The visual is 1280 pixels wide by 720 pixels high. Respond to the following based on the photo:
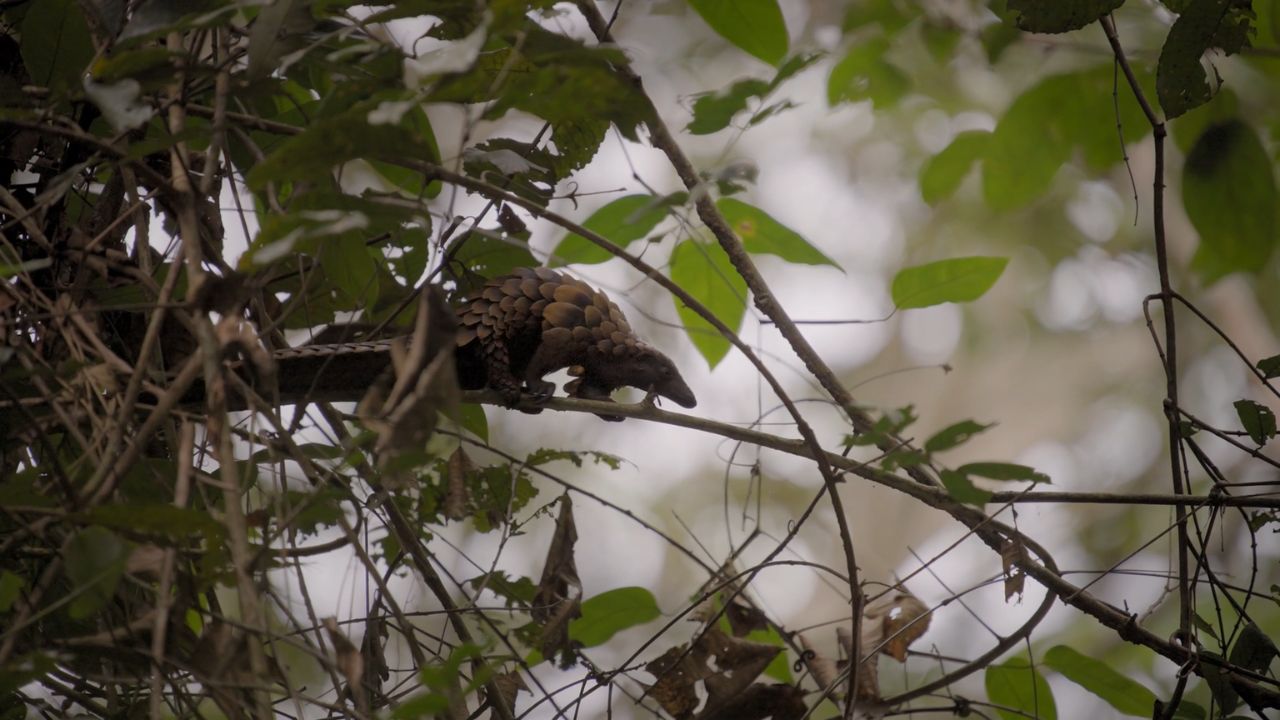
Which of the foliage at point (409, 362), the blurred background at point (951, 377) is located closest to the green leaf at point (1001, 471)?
the foliage at point (409, 362)

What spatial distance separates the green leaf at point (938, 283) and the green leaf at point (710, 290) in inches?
10.4

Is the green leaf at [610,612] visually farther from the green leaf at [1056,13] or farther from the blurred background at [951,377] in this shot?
the blurred background at [951,377]

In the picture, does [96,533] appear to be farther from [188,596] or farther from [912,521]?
[912,521]

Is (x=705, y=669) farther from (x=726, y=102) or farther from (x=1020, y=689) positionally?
(x=726, y=102)

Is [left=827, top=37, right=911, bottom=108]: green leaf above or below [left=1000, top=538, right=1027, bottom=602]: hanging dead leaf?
above

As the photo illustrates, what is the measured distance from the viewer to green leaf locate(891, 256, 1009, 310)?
137cm

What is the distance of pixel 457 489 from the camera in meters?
1.15

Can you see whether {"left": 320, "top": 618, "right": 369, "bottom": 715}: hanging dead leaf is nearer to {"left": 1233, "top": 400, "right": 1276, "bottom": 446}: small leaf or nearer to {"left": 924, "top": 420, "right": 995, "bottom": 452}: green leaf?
{"left": 924, "top": 420, "right": 995, "bottom": 452}: green leaf

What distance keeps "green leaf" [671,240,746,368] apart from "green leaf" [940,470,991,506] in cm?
67

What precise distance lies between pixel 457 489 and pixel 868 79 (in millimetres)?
1813

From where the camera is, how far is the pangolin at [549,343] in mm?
1387

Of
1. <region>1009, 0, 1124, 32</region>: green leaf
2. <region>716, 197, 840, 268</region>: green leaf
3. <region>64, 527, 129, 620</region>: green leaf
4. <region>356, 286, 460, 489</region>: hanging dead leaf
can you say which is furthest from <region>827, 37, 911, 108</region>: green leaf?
<region>64, 527, 129, 620</region>: green leaf

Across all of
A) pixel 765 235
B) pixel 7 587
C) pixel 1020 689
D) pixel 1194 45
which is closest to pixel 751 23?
pixel 765 235

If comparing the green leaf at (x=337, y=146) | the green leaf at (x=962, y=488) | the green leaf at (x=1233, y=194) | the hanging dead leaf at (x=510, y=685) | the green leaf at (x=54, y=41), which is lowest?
the hanging dead leaf at (x=510, y=685)
